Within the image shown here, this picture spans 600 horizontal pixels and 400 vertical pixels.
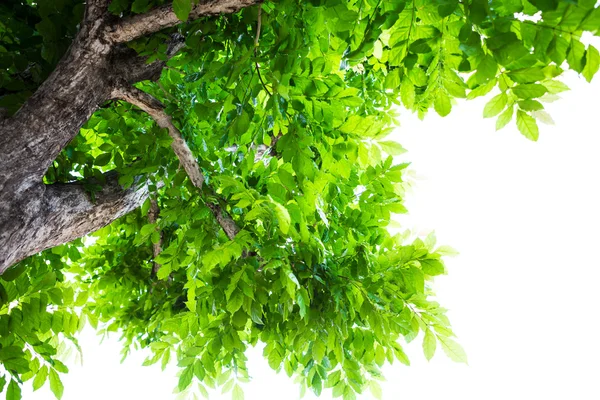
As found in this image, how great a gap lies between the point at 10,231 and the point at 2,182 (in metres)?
0.11

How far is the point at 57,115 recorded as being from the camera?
1.12m

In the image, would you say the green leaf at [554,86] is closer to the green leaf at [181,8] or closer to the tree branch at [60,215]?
the green leaf at [181,8]

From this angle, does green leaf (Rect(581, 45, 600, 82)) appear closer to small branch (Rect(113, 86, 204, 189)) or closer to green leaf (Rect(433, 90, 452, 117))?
green leaf (Rect(433, 90, 452, 117))

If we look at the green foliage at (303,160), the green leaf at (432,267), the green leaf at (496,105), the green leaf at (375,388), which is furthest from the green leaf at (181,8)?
the green leaf at (375,388)

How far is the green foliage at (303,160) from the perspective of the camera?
803 millimetres

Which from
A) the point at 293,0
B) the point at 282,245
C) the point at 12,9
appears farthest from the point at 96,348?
A: the point at 293,0

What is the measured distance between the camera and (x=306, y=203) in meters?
1.12

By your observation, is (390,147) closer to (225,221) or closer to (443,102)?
(443,102)

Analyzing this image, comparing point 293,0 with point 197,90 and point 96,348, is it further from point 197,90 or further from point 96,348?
point 96,348

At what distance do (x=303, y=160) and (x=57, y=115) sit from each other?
2.05ft

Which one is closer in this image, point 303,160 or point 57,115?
point 303,160

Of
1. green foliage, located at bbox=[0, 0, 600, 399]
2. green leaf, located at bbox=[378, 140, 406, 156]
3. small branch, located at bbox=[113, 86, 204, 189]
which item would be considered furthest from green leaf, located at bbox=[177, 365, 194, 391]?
green leaf, located at bbox=[378, 140, 406, 156]

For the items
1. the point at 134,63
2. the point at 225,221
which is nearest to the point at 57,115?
the point at 134,63

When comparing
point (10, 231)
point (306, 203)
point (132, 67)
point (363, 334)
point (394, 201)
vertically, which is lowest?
point (363, 334)
